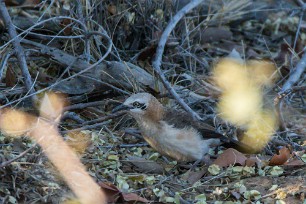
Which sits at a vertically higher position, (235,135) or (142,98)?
(142,98)

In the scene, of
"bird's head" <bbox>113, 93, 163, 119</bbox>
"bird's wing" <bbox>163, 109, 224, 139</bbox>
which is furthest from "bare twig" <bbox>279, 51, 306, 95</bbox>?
"bird's head" <bbox>113, 93, 163, 119</bbox>

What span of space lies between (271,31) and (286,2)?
658 millimetres

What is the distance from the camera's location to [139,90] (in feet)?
22.4

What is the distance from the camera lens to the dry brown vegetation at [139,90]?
5.41 metres

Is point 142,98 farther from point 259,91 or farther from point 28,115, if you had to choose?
point 259,91

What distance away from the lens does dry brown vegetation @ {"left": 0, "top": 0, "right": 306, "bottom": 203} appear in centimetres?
541

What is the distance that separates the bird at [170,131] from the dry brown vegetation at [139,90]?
140 mm

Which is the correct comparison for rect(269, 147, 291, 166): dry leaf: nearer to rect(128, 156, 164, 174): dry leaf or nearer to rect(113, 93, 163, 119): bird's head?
rect(128, 156, 164, 174): dry leaf

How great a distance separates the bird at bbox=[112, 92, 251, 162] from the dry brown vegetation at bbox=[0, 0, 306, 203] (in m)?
0.14

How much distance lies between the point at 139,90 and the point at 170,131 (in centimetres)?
91

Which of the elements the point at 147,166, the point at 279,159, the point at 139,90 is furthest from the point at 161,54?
the point at 279,159

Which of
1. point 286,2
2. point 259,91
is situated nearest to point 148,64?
point 259,91

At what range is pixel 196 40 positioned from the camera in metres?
8.36

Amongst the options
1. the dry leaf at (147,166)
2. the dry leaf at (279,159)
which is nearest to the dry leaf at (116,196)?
the dry leaf at (147,166)
